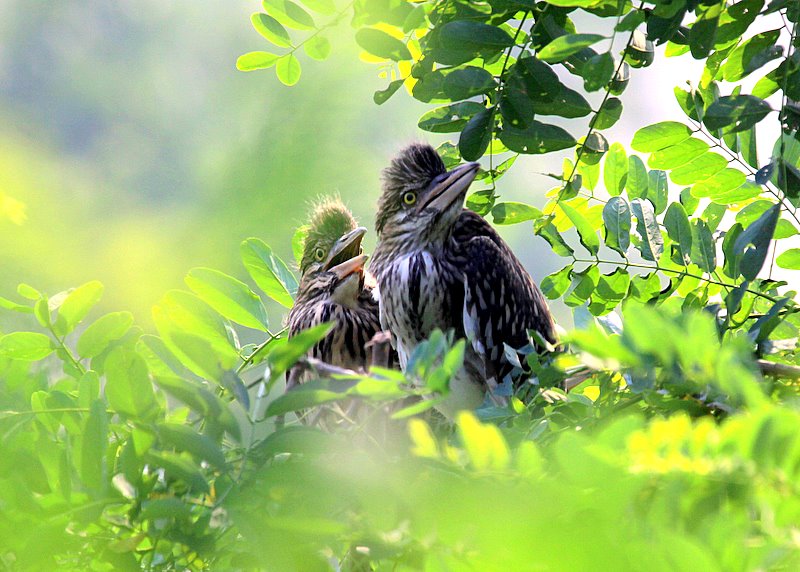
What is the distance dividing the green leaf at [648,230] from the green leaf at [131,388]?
1.12 m

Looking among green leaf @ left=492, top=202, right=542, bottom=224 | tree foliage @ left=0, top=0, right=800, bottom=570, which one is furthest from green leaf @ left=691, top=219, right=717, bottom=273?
green leaf @ left=492, top=202, right=542, bottom=224

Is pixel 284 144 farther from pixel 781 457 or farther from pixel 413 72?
pixel 781 457

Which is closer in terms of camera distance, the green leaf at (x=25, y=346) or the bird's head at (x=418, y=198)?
the green leaf at (x=25, y=346)

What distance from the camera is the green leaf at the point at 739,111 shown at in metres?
1.37

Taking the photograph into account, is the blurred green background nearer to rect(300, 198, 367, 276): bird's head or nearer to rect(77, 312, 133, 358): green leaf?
rect(300, 198, 367, 276): bird's head

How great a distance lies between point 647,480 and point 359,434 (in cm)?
40

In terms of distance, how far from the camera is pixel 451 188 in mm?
2285

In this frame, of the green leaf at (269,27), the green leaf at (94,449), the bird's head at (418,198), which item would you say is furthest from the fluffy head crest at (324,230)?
the green leaf at (94,449)

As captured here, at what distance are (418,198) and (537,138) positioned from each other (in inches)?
34.6

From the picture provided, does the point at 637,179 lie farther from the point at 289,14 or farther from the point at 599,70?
the point at 289,14

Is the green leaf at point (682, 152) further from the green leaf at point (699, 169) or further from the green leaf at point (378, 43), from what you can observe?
the green leaf at point (378, 43)

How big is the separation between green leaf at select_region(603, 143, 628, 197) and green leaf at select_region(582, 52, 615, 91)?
0.45m

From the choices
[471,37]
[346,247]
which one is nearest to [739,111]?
[471,37]

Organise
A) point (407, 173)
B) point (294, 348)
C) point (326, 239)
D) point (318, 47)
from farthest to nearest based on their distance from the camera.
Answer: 1. point (326, 239)
2. point (407, 173)
3. point (318, 47)
4. point (294, 348)
